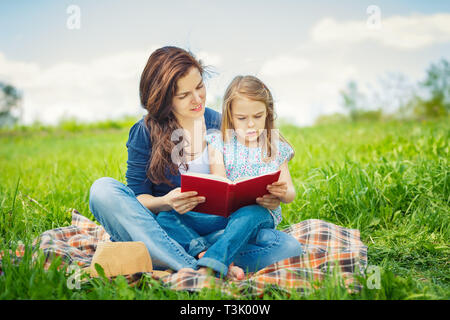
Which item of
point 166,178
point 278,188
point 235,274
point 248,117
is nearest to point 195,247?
point 235,274

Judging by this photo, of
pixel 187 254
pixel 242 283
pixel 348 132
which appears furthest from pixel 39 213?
pixel 348 132

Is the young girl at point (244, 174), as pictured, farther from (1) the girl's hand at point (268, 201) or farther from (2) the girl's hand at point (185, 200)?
(2) the girl's hand at point (185, 200)

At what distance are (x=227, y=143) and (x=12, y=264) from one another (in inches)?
54.5

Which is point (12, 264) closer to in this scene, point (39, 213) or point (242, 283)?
point (242, 283)

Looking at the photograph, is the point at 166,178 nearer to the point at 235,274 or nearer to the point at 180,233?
the point at 180,233

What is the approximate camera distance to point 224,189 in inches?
82.0

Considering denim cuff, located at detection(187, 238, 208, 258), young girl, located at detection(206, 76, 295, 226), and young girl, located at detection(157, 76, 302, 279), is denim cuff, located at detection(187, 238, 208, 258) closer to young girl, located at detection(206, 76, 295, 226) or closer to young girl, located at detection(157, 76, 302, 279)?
young girl, located at detection(157, 76, 302, 279)

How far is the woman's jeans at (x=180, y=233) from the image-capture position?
223 cm

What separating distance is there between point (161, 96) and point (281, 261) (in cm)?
123

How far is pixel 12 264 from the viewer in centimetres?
196

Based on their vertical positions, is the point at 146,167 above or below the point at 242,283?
above

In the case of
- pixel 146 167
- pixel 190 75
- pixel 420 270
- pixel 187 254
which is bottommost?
pixel 420 270

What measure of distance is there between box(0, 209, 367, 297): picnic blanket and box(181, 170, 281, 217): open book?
0.39m
